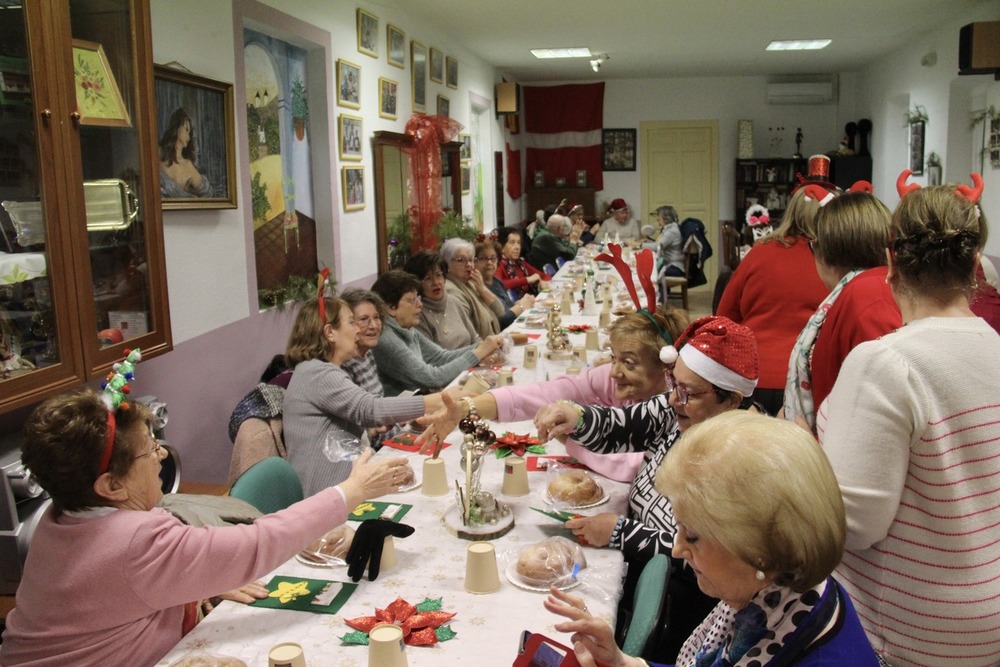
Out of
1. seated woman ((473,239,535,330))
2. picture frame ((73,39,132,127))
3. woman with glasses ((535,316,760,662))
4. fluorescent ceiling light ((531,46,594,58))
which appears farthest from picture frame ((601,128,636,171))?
woman with glasses ((535,316,760,662))

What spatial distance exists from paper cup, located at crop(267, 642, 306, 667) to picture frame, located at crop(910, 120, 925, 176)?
31.8 feet

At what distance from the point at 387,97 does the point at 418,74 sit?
1.03 m

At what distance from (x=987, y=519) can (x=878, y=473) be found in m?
0.24

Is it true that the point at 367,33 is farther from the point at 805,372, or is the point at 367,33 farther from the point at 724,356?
the point at 724,356

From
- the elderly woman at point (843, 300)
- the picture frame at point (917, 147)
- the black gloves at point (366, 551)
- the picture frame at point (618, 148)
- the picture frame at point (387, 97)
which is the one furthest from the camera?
the picture frame at point (618, 148)

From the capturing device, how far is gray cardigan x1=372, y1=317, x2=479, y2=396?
4.11m

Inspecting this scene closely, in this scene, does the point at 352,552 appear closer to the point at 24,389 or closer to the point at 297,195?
the point at 24,389

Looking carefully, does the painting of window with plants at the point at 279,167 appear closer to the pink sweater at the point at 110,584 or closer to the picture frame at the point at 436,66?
the picture frame at the point at 436,66

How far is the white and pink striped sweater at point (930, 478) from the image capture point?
1.56m

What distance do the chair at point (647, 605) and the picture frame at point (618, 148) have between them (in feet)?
39.9

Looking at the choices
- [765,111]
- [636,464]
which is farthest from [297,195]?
[765,111]

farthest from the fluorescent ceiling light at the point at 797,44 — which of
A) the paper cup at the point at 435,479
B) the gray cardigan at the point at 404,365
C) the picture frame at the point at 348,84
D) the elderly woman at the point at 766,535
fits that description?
the elderly woman at the point at 766,535

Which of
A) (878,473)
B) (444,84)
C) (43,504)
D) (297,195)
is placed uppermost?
(444,84)

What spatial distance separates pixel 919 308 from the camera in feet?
5.61
